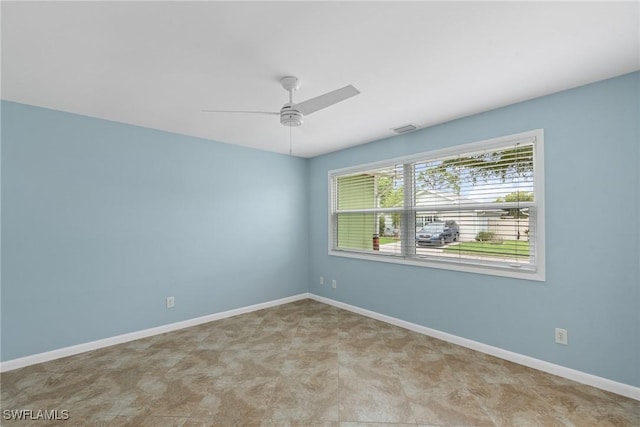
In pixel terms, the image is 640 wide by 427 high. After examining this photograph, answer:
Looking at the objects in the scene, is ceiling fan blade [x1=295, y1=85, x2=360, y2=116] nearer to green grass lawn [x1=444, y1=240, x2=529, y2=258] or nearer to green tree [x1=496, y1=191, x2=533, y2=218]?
green tree [x1=496, y1=191, x2=533, y2=218]

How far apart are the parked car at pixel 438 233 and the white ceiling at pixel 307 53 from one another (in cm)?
123

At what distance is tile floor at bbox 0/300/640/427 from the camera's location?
6.45 ft

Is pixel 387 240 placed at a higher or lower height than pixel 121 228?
lower

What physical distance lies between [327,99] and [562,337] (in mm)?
2721

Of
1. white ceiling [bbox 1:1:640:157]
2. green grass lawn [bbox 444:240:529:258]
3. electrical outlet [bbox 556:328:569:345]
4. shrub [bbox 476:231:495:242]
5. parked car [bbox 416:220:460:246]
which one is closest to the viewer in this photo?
white ceiling [bbox 1:1:640:157]

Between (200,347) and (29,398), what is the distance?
1271 mm

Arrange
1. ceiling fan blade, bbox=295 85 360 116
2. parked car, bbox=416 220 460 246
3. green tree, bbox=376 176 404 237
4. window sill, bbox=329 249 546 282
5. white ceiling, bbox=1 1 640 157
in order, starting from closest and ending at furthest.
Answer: white ceiling, bbox=1 1 640 157, ceiling fan blade, bbox=295 85 360 116, window sill, bbox=329 249 546 282, parked car, bbox=416 220 460 246, green tree, bbox=376 176 404 237

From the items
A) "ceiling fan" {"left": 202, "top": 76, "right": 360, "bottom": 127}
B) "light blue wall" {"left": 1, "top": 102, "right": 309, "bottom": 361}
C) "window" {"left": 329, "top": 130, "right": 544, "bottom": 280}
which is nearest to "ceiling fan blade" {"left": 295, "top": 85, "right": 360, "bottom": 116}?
"ceiling fan" {"left": 202, "top": 76, "right": 360, "bottom": 127}

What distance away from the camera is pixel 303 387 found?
2324 millimetres

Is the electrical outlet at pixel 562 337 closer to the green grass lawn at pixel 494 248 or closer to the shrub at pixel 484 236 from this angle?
the green grass lawn at pixel 494 248

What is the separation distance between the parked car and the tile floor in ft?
3.60

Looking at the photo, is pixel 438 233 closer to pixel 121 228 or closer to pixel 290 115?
pixel 290 115

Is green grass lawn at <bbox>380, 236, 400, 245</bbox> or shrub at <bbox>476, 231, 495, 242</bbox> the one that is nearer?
shrub at <bbox>476, 231, 495, 242</bbox>

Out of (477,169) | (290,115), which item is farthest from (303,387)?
(477,169)
